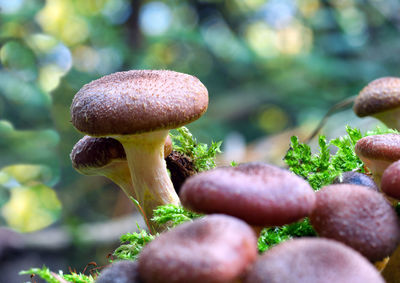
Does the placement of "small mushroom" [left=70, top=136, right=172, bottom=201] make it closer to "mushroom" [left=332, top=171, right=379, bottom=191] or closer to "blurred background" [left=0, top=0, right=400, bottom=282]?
"mushroom" [left=332, top=171, right=379, bottom=191]

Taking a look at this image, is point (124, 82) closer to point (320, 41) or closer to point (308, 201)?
point (308, 201)

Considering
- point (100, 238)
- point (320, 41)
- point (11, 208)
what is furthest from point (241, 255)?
point (320, 41)

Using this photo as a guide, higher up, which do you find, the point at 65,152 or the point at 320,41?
the point at 320,41

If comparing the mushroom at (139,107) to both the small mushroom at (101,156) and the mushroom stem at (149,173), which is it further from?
the small mushroom at (101,156)

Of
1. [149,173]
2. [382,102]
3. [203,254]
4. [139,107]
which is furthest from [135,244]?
[382,102]

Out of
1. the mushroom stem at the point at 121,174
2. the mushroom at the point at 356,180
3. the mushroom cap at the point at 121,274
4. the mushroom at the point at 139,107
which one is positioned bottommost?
the mushroom at the point at 356,180

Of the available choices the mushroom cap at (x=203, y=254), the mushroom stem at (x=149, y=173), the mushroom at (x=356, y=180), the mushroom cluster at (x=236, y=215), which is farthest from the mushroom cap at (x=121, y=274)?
the mushroom at (x=356, y=180)

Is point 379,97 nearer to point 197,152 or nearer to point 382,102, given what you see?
point 382,102
